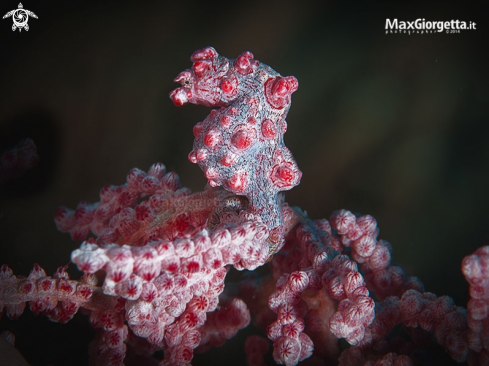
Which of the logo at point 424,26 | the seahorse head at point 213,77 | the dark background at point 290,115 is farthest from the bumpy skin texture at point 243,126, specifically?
the logo at point 424,26

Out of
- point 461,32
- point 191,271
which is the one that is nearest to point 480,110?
point 461,32

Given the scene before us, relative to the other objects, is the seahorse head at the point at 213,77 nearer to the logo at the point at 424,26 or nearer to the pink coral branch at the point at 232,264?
the pink coral branch at the point at 232,264

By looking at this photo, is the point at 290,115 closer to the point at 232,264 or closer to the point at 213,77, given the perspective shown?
the point at 213,77

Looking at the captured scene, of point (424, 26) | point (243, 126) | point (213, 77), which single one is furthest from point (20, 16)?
point (424, 26)

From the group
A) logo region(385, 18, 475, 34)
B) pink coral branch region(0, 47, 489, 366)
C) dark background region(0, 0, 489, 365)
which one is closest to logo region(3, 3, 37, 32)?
dark background region(0, 0, 489, 365)

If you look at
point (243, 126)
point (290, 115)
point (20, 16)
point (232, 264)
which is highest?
point (20, 16)

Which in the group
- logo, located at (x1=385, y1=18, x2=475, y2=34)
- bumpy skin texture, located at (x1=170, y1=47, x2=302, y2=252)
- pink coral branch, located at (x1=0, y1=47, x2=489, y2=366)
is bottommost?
pink coral branch, located at (x1=0, y1=47, x2=489, y2=366)

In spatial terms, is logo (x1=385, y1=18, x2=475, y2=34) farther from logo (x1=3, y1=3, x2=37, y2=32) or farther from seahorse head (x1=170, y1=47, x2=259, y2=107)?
logo (x1=3, y1=3, x2=37, y2=32)
